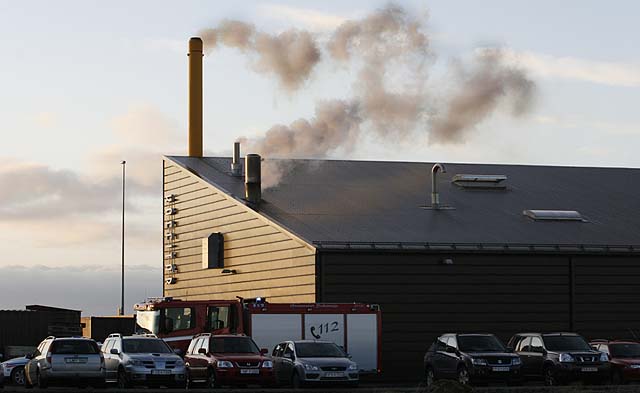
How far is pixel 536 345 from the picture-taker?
133 ft

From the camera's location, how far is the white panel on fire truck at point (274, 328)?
137 ft

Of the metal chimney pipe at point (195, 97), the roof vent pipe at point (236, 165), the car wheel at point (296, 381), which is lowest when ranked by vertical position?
the car wheel at point (296, 381)

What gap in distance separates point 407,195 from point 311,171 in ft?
18.7

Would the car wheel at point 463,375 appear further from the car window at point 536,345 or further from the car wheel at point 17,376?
the car wheel at point 17,376

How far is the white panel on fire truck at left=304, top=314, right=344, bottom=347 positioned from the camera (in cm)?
4194

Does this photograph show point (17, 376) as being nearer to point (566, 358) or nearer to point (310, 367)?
point (310, 367)

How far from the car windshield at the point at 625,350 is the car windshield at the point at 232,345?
1218 centimetres

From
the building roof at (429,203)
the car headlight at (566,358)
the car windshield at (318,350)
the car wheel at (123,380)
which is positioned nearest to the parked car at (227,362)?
the car windshield at (318,350)

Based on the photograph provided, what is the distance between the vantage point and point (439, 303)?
156 feet

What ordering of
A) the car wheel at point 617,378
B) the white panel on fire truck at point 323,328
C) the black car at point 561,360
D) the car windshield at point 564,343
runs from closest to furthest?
the black car at point 561,360
the car wheel at point 617,378
the car windshield at point 564,343
the white panel on fire truck at point 323,328

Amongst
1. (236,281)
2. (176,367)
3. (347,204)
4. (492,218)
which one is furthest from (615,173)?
(176,367)

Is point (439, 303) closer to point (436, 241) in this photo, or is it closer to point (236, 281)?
point (436, 241)

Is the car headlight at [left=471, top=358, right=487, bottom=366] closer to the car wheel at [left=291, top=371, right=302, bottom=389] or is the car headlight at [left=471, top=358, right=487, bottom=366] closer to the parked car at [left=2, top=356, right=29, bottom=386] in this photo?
the car wheel at [left=291, top=371, right=302, bottom=389]

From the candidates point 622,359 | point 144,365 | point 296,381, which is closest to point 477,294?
point 622,359
